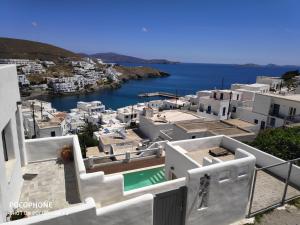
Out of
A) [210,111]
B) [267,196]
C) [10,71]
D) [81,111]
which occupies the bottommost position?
[81,111]

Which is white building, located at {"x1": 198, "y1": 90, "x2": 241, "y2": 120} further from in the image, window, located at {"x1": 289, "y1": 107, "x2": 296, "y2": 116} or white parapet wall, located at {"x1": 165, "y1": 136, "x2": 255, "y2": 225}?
white parapet wall, located at {"x1": 165, "y1": 136, "x2": 255, "y2": 225}

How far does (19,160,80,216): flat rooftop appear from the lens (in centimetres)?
701

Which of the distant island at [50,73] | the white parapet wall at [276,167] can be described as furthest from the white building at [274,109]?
the distant island at [50,73]

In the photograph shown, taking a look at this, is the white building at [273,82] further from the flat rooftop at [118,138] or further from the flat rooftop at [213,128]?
the flat rooftop at [118,138]

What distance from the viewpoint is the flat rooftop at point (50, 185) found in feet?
23.0

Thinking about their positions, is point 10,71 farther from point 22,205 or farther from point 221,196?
point 221,196

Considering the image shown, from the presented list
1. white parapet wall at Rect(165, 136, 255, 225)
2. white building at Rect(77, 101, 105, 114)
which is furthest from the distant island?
white parapet wall at Rect(165, 136, 255, 225)

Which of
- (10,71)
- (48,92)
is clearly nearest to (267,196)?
(10,71)

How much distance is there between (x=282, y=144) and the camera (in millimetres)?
10898

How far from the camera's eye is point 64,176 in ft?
27.5

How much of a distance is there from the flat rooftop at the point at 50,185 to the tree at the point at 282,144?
29.7ft

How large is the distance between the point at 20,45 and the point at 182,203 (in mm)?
209931

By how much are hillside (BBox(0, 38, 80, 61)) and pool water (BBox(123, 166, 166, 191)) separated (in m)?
171

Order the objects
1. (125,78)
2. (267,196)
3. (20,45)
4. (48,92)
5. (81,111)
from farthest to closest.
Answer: (20,45) → (125,78) → (48,92) → (81,111) → (267,196)
